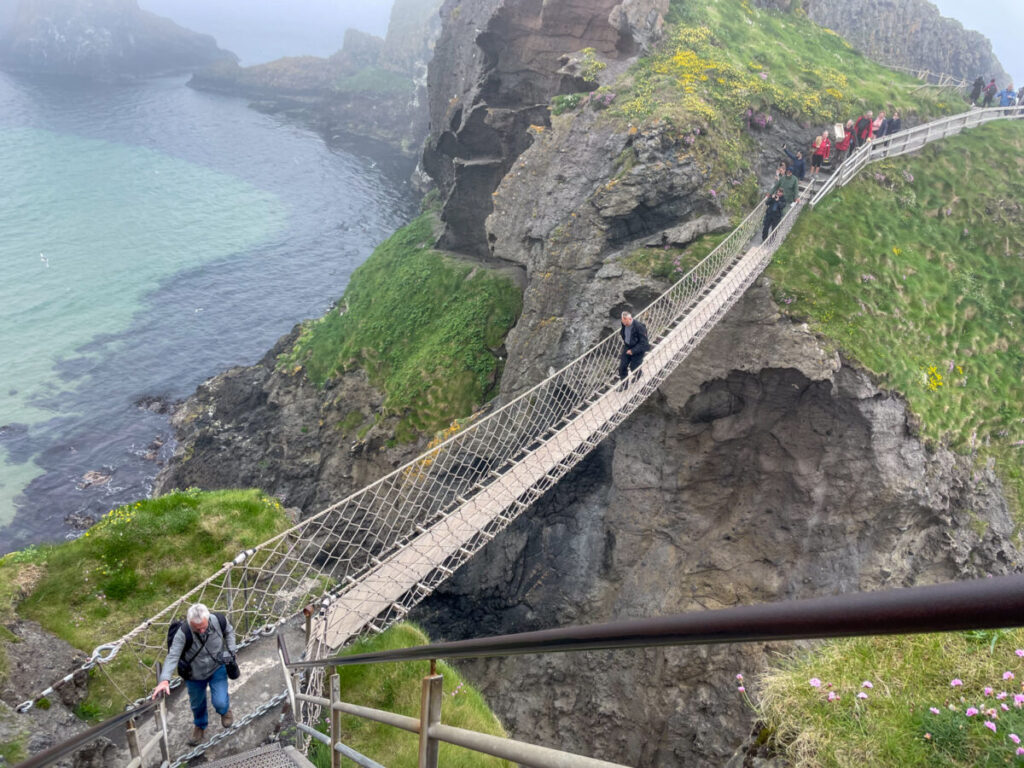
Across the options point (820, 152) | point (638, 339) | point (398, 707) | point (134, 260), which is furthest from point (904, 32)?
point (398, 707)

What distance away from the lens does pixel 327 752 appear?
21.8 feet

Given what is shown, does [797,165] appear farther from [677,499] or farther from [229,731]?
[229,731]

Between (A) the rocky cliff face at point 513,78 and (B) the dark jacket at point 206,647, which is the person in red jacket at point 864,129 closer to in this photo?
(A) the rocky cliff face at point 513,78

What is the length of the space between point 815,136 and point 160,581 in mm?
22917

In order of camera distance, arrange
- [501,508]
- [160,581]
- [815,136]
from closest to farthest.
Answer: [160,581] → [501,508] → [815,136]

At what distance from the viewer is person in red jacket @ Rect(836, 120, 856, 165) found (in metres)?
20.6

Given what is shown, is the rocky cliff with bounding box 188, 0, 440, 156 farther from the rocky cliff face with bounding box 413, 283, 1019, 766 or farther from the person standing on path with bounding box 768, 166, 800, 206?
the rocky cliff face with bounding box 413, 283, 1019, 766

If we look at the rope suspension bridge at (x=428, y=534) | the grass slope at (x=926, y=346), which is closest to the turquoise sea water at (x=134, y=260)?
the rope suspension bridge at (x=428, y=534)

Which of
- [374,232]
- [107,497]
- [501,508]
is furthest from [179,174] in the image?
[501,508]

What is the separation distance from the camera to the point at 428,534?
10.6 meters

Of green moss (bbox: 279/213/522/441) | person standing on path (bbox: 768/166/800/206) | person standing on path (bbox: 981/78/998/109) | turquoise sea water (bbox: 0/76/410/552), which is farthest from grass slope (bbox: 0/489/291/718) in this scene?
person standing on path (bbox: 981/78/998/109)

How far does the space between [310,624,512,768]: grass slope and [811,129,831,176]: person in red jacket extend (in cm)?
1828

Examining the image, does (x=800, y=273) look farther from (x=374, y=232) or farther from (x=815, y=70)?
(x=374, y=232)

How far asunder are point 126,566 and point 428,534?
4.58m
